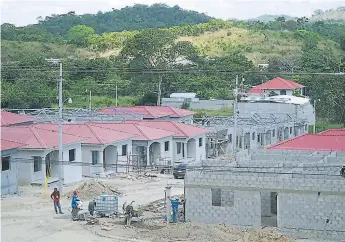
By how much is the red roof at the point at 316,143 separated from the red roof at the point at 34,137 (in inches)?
426

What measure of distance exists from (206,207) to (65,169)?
40.0 feet

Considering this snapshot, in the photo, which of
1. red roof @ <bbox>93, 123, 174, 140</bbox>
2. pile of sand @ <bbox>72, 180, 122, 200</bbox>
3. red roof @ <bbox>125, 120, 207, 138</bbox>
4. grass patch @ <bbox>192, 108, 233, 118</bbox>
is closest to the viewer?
pile of sand @ <bbox>72, 180, 122, 200</bbox>

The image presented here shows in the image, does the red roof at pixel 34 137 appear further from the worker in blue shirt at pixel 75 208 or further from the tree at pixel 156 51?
the tree at pixel 156 51

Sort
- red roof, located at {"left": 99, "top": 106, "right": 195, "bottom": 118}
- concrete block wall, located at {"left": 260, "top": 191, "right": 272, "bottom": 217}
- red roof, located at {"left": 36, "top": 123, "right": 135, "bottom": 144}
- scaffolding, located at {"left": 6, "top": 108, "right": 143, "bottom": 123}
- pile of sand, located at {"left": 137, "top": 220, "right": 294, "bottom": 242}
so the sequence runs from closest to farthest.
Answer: pile of sand, located at {"left": 137, "top": 220, "right": 294, "bottom": 242}
concrete block wall, located at {"left": 260, "top": 191, "right": 272, "bottom": 217}
red roof, located at {"left": 36, "top": 123, "right": 135, "bottom": 144}
scaffolding, located at {"left": 6, "top": 108, "right": 143, "bottom": 123}
red roof, located at {"left": 99, "top": 106, "right": 195, "bottom": 118}

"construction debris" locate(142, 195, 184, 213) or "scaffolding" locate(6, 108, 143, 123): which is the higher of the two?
"scaffolding" locate(6, 108, 143, 123)

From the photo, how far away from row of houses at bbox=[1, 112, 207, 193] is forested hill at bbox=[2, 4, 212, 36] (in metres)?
98.0

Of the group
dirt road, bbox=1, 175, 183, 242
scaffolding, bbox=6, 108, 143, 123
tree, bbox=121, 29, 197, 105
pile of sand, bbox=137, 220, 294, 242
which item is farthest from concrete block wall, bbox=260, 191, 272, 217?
tree, bbox=121, 29, 197, 105

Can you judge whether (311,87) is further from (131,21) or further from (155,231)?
(131,21)

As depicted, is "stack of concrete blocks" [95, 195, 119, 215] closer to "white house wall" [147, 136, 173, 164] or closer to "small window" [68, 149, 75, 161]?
"small window" [68, 149, 75, 161]

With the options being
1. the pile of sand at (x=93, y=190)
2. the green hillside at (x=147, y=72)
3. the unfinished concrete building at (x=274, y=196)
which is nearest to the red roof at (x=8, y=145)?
the pile of sand at (x=93, y=190)

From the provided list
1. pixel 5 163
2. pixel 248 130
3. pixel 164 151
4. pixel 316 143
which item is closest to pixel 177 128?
pixel 164 151

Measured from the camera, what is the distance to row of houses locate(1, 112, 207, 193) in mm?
33438

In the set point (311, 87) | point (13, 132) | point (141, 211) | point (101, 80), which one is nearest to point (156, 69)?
point (101, 80)

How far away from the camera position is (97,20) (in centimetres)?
16738
